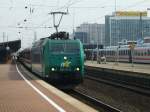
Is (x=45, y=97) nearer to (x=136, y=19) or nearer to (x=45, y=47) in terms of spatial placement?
(x=45, y=47)

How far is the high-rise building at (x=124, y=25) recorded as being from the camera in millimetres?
97944

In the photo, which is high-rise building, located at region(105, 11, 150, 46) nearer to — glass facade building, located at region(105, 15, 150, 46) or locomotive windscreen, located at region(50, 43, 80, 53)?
glass facade building, located at region(105, 15, 150, 46)

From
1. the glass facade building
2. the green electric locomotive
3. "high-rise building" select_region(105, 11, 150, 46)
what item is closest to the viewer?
the green electric locomotive

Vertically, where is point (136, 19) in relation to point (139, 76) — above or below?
above

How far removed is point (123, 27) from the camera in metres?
106

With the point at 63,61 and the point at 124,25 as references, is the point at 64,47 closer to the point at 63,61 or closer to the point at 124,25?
the point at 63,61

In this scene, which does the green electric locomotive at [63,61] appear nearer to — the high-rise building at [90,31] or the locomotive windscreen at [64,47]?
the locomotive windscreen at [64,47]

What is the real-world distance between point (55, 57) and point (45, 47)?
38.6 inches

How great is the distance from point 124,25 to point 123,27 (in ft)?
4.10

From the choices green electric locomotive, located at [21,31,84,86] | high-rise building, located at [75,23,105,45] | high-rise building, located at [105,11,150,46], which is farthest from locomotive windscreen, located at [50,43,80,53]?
high-rise building, located at [75,23,105,45]

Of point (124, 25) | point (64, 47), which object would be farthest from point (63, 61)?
point (124, 25)

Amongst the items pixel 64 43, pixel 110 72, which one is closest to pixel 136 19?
pixel 110 72

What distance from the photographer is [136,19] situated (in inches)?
4225

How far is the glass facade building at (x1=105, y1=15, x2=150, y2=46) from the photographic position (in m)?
98.4
